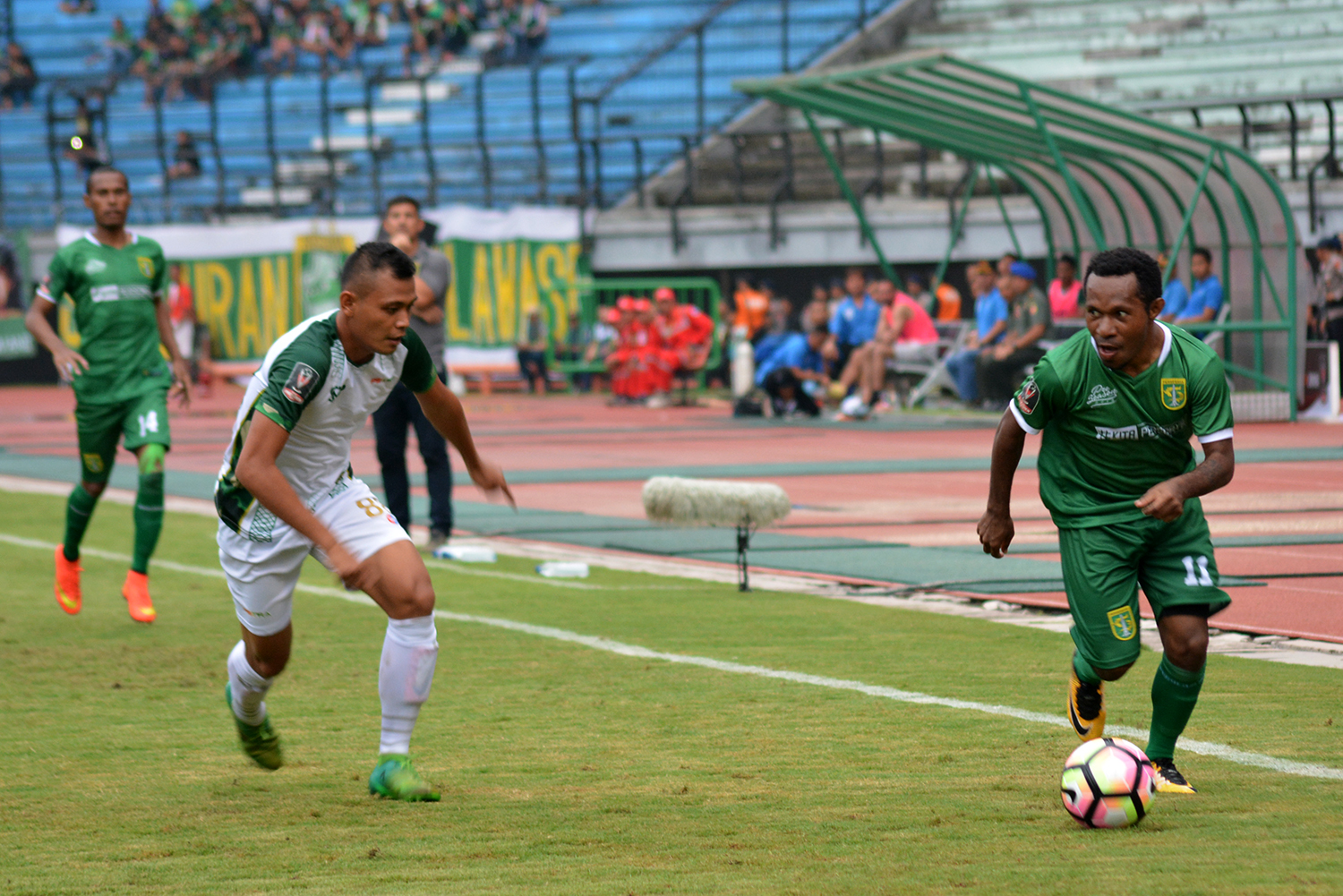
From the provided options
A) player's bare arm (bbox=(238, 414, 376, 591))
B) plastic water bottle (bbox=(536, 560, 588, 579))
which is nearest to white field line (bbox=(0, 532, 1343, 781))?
plastic water bottle (bbox=(536, 560, 588, 579))

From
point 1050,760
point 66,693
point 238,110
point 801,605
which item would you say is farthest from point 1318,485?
point 238,110

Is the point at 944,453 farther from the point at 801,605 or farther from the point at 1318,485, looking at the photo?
the point at 801,605

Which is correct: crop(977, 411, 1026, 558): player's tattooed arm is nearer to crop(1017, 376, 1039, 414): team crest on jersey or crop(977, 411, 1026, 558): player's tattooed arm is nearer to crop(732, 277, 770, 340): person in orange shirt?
crop(1017, 376, 1039, 414): team crest on jersey

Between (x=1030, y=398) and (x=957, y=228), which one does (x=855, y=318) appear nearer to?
(x=957, y=228)

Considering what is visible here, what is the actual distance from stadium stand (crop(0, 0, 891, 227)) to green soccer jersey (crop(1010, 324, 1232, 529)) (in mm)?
24727

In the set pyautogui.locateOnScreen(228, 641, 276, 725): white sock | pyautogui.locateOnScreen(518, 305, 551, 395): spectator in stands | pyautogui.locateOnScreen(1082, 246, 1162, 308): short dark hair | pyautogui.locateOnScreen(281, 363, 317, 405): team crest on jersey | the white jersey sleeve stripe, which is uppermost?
pyautogui.locateOnScreen(1082, 246, 1162, 308): short dark hair

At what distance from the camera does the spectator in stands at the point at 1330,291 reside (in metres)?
20.4

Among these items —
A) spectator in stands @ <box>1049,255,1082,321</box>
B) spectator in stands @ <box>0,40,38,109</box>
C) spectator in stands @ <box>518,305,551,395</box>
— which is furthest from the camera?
spectator in stands @ <box>0,40,38,109</box>

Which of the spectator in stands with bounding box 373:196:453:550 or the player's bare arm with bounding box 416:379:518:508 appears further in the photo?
the spectator in stands with bounding box 373:196:453:550

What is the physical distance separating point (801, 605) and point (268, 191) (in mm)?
26902

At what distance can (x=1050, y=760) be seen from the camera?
17.3 ft

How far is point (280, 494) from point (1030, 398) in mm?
2129

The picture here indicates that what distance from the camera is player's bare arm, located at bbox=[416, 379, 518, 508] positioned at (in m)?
5.32

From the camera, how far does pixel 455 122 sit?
110ft
